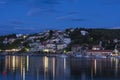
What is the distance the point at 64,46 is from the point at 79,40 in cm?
680

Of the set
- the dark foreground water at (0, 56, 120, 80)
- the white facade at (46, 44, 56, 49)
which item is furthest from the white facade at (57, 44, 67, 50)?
the dark foreground water at (0, 56, 120, 80)

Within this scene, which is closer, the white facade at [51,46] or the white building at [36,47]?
the white facade at [51,46]

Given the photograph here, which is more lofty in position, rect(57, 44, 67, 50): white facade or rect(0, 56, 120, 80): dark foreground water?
rect(57, 44, 67, 50): white facade

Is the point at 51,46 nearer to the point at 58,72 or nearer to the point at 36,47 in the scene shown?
the point at 36,47

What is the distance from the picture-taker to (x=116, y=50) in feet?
479

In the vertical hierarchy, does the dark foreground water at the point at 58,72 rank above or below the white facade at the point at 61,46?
below

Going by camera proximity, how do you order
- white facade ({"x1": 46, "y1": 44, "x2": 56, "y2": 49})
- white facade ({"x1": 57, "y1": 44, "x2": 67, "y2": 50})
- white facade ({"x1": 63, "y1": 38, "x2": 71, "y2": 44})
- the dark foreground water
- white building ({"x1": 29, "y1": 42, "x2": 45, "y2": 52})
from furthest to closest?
white building ({"x1": 29, "y1": 42, "x2": 45, "y2": 52}) → white facade ({"x1": 46, "y1": 44, "x2": 56, "y2": 49}) → white facade ({"x1": 63, "y1": 38, "x2": 71, "y2": 44}) → white facade ({"x1": 57, "y1": 44, "x2": 67, "y2": 50}) → the dark foreground water

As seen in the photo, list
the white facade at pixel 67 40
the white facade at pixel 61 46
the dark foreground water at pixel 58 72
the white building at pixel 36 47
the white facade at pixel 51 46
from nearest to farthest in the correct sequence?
the dark foreground water at pixel 58 72
the white facade at pixel 61 46
the white facade at pixel 67 40
the white facade at pixel 51 46
the white building at pixel 36 47

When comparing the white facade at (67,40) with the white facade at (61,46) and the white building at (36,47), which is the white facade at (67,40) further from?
the white building at (36,47)

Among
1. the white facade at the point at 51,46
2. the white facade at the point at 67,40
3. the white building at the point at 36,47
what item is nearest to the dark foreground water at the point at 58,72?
the white facade at the point at 67,40

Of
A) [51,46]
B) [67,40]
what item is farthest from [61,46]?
[51,46]

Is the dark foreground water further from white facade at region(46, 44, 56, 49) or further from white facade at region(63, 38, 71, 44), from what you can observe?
white facade at region(46, 44, 56, 49)

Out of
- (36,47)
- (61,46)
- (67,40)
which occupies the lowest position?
(36,47)

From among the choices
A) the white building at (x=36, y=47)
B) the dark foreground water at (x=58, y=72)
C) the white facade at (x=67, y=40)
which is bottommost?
the dark foreground water at (x=58, y=72)
